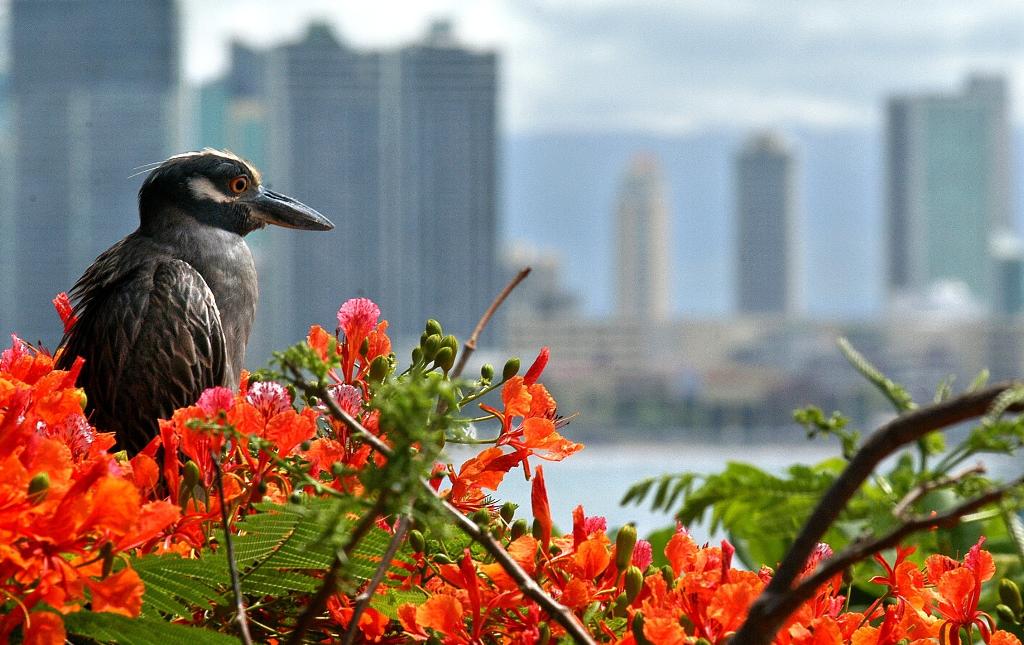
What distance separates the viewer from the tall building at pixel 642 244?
101625 millimetres

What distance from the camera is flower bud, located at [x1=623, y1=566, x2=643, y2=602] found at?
0.64 meters

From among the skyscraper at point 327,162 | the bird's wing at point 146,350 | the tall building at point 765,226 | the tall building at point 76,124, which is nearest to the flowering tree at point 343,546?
the bird's wing at point 146,350

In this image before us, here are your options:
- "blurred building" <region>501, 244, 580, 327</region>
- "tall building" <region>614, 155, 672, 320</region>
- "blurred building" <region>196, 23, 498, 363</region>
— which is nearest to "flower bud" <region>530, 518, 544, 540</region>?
"blurred building" <region>196, 23, 498, 363</region>

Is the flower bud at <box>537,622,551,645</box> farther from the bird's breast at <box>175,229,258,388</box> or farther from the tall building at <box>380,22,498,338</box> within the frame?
the tall building at <box>380,22,498,338</box>

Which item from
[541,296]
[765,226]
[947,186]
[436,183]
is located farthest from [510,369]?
[765,226]

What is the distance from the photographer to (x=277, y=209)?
1.49 meters

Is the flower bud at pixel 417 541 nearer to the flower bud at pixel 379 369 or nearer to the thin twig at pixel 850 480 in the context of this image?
the flower bud at pixel 379 369

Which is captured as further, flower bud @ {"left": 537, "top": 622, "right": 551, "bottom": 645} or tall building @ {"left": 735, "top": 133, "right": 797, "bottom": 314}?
tall building @ {"left": 735, "top": 133, "right": 797, "bottom": 314}

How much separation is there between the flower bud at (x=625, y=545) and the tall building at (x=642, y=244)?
96.9 meters

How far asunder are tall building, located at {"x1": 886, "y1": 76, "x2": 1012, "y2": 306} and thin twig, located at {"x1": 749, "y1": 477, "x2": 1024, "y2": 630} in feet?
343

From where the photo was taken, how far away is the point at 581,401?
7169 cm

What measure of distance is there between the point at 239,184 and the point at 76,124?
72889 millimetres

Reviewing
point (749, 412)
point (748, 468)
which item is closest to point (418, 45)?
point (749, 412)

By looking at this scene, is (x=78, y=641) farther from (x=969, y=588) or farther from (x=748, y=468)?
(x=748, y=468)
